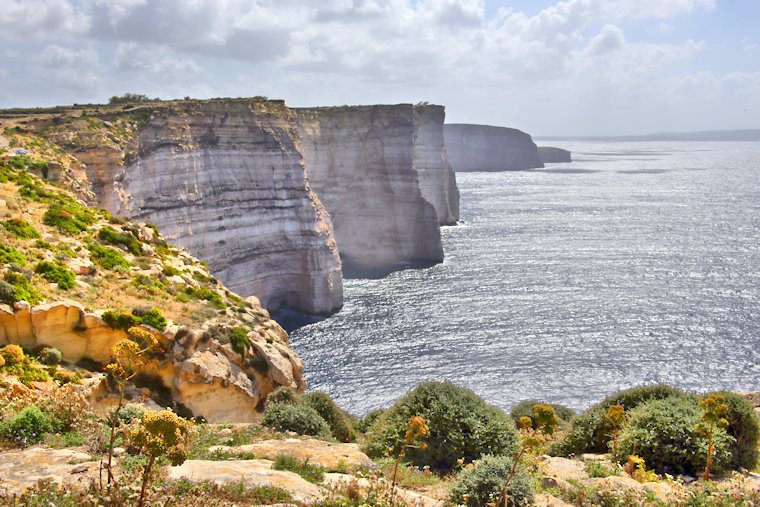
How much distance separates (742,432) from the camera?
53.8 feet

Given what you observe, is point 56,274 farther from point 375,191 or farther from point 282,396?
point 375,191

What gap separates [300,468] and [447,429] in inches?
213

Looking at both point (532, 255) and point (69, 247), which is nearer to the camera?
point (69, 247)

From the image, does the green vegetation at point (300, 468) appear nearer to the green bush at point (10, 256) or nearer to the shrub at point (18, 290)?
the shrub at point (18, 290)

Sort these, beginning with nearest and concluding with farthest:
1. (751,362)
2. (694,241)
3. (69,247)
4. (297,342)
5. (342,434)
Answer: (342,434), (69,247), (751,362), (297,342), (694,241)

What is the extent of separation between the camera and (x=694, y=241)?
97.8 m

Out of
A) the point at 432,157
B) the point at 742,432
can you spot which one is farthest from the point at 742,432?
the point at 432,157

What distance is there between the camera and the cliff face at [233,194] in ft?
179

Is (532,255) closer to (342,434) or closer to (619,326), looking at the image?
(619,326)

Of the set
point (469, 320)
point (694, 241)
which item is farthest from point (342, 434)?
point (694, 241)

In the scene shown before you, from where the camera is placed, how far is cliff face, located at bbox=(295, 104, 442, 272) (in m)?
90.7

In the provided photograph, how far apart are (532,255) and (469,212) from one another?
156ft

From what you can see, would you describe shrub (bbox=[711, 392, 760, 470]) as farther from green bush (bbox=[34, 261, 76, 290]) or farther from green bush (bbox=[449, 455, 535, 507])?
green bush (bbox=[34, 261, 76, 290])

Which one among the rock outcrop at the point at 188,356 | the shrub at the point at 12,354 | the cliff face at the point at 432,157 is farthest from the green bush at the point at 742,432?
the cliff face at the point at 432,157
